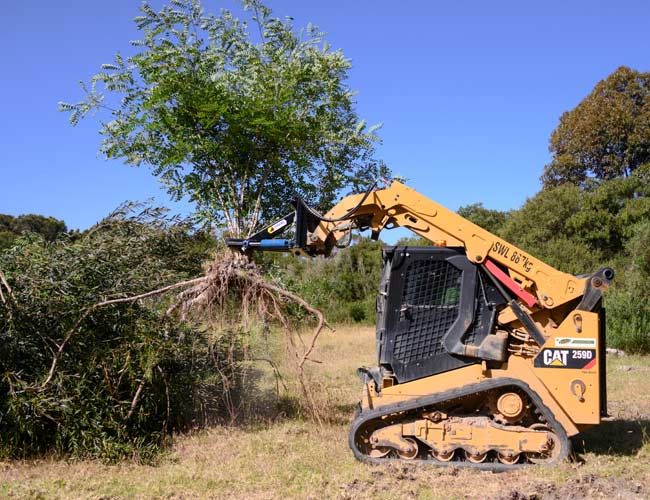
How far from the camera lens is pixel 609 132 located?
84.6ft

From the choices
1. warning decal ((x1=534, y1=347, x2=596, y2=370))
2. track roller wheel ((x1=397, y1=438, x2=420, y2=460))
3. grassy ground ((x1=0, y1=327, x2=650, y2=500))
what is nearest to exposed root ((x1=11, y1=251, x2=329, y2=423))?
grassy ground ((x1=0, y1=327, x2=650, y2=500))

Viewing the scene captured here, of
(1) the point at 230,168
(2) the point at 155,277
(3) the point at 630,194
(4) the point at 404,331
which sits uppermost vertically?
(3) the point at 630,194

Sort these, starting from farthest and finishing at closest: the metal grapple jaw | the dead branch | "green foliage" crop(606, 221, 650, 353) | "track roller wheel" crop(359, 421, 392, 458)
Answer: "green foliage" crop(606, 221, 650, 353), the metal grapple jaw, the dead branch, "track roller wheel" crop(359, 421, 392, 458)

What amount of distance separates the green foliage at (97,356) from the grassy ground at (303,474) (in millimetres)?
366

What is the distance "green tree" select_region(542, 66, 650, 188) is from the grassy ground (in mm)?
19936

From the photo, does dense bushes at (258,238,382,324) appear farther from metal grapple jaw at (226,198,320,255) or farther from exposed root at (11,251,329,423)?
metal grapple jaw at (226,198,320,255)

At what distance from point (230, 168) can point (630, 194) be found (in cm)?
1534

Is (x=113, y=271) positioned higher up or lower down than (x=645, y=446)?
higher up

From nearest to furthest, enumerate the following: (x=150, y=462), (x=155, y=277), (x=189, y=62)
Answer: (x=150, y=462) < (x=155, y=277) < (x=189, y=62)

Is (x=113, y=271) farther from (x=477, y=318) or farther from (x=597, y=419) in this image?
(x=597, y=419)

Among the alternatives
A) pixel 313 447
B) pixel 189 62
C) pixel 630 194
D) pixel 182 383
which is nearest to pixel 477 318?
pixel 313 447

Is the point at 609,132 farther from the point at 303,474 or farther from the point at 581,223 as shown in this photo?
the point at 303,474

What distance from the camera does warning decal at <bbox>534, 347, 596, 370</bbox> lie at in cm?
653

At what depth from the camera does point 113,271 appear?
7.86 metres
